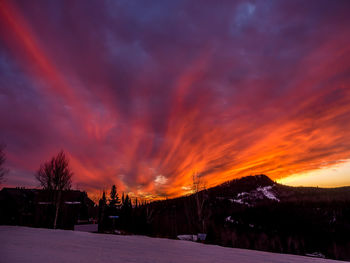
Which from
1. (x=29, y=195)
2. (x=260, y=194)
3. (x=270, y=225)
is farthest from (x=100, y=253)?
(x=260, y=194)

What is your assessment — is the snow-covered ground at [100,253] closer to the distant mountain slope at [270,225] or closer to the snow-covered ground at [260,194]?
the distant mountain slope at [270,225]

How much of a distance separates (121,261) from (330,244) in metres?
32.0

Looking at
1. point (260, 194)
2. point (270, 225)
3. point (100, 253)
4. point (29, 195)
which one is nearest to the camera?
point (100, 253)

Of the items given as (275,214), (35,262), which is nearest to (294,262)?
(35,262)

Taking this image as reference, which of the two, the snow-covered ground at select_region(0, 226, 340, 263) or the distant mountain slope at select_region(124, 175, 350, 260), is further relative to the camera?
the distant mountain slope at select_region(124, 175, 350, 260)

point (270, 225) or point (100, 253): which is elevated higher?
point (100, 253)

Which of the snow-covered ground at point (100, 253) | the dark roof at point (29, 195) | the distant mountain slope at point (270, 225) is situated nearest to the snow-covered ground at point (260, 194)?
the distant mountain slope at point (270, 225)

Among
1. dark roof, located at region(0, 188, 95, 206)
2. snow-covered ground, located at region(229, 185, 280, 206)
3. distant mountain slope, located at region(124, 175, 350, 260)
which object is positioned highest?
snow-covered ground, located at region(229, 185, 280, 206)

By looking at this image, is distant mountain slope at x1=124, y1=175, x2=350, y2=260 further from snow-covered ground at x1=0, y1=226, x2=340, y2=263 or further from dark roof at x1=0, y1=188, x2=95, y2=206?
dark roof at x1=0, y1=188, x2=95, y2=206

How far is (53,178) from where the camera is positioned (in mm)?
24469

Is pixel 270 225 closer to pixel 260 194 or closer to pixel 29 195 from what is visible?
pixel 29 195

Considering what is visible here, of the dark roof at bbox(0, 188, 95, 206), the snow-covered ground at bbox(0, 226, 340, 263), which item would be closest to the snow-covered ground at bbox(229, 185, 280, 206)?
the dark roof at bbox(0, 188, 95, 206)

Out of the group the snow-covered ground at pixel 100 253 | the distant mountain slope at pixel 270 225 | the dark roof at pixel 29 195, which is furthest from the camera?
the dark roof at pixel 29 195

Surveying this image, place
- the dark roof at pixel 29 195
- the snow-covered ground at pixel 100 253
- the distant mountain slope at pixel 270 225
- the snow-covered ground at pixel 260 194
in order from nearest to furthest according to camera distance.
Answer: the snow-covered ground at pixel 100 253, the distant mountain slope at pixel 270 225, the dark roof at pixel 29 195, the snow-covered ground at pixel 260 194
